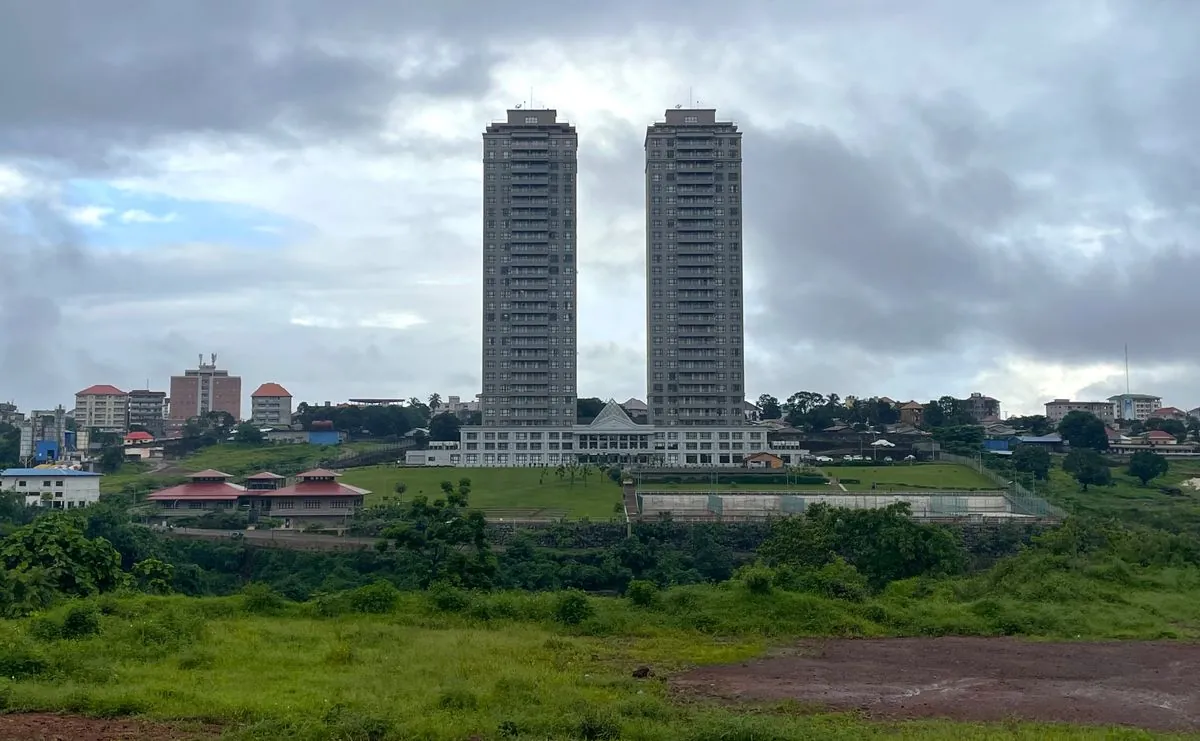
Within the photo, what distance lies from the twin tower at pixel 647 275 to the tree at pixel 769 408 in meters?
34.7

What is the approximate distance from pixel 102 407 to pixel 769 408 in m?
84.8

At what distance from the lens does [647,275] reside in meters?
92.8

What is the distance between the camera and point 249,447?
323 feet

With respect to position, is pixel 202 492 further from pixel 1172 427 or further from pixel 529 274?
pixel 1172 427

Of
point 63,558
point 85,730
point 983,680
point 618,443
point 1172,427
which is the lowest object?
point 983,680

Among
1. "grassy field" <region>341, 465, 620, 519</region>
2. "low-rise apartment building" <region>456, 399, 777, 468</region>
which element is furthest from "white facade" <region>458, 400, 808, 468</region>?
"grassy field" <region>341, 465, 620, 519</region>

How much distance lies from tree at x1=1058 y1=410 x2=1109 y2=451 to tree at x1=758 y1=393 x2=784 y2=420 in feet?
131

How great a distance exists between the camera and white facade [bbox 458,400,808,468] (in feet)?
298

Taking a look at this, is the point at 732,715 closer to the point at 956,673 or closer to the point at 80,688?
the point at 956,673

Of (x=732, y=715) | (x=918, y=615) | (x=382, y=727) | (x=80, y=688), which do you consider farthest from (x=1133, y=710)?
(x=80, y=688)

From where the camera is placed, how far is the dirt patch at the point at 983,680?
11289 millimetres

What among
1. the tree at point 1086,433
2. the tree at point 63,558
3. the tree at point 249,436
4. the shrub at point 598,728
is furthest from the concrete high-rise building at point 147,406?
the shrub at point 598,728

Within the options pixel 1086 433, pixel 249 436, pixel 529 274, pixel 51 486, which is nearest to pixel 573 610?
pixel 51 486

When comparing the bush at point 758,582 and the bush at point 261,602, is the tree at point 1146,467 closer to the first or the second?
the bush at point 758,582
